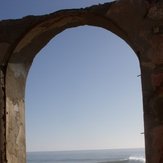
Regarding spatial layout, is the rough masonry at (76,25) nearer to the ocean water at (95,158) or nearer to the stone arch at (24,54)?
the stone arch at (24,54)

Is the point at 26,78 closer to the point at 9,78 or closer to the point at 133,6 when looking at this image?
the point at 9,78

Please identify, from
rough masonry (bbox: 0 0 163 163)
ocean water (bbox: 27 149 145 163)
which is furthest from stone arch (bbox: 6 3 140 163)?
ocean water (bbox: 27 149 145 163)

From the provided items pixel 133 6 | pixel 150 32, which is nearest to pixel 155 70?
pixel 150 32

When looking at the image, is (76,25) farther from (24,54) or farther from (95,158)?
(95,158)

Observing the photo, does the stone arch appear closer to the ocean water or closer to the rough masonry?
the rough masonry

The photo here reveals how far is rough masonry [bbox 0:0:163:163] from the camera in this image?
4242 mm

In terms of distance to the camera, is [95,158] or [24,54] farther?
[95,158]

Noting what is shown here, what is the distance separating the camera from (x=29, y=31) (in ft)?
16.3

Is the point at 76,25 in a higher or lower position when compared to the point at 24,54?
higher

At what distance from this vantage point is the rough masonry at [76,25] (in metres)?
4.24

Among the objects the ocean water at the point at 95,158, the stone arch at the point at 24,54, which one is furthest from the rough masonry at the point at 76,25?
the ocean water at the point at 95,158

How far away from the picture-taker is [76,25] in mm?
5129

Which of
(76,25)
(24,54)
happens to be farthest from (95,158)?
(76,25)

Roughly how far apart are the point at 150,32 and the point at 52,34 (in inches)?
55.2
